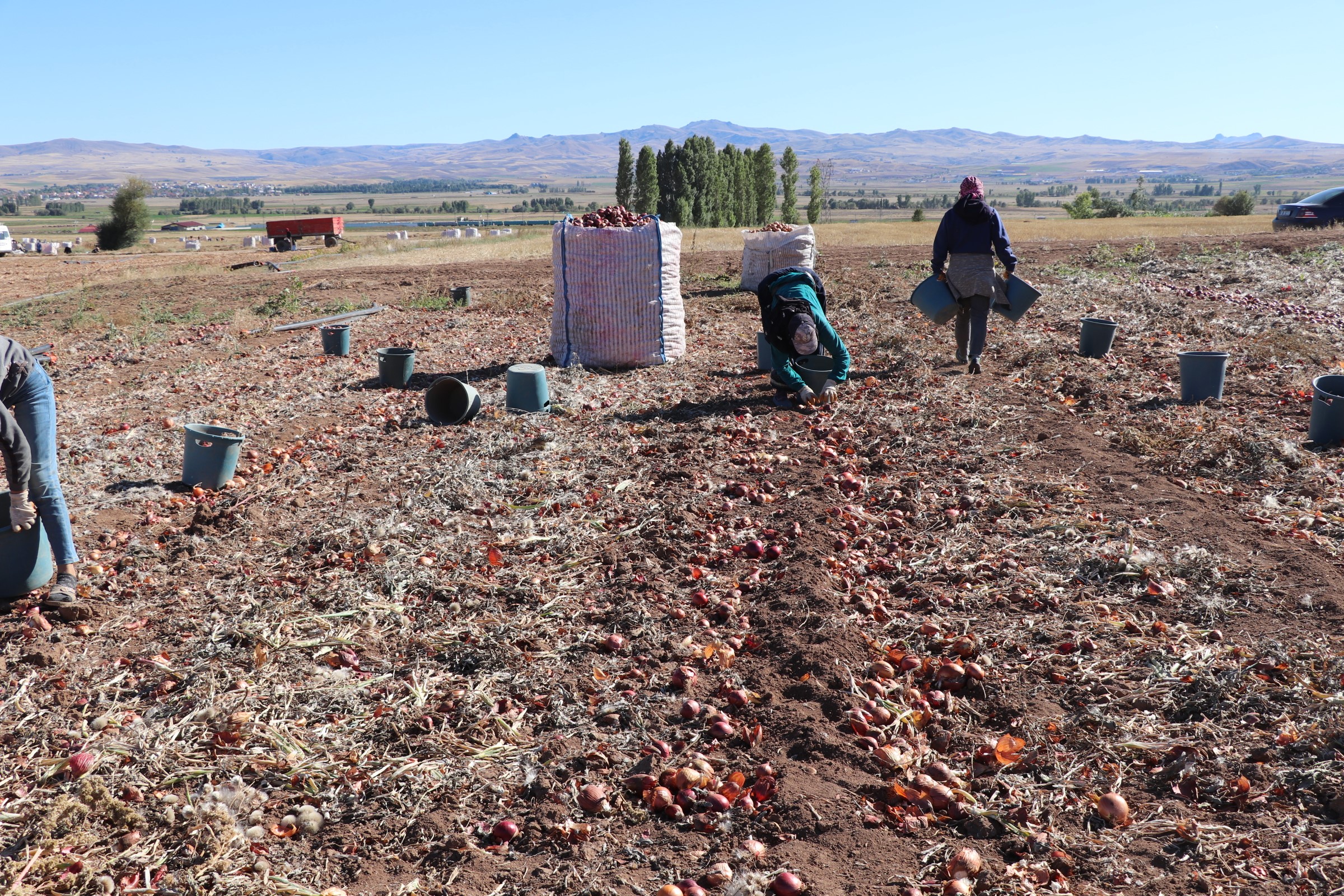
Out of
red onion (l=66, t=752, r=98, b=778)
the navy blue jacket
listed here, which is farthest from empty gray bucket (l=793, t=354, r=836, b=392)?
red onion (l=66, t=752, r=98, b=778)

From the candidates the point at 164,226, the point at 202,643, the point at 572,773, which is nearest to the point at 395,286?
the point at 202,643

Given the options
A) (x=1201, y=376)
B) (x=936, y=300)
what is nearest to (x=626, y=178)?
(x=936, y=300)

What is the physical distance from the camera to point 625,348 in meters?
10.7

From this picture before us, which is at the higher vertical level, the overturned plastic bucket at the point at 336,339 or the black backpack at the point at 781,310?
the black backpack at the point at 781,310

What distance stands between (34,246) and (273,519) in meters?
63.2

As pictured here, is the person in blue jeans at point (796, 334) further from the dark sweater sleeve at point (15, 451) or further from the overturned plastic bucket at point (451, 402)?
the dark sweater sleeve at point (15, 451)

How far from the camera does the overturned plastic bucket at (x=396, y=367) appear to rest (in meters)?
10.1

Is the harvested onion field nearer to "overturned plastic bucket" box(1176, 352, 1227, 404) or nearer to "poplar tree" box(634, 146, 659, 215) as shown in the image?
"overturned plastic bucket" box(1176, 352, 1227, 404)

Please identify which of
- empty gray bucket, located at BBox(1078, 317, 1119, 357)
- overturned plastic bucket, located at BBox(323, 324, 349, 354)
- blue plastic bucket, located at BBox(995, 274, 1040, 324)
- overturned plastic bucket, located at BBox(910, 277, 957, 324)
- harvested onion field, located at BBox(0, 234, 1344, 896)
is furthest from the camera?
overturned plastic bucket, located at BBox(323, 324, 349, 354)

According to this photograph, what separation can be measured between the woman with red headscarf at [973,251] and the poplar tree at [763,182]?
58107 millimetres

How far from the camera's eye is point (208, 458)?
6777 millimetres

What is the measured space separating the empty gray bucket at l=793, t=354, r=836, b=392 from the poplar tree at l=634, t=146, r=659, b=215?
5745 centimetres

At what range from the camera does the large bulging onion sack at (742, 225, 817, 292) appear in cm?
1465

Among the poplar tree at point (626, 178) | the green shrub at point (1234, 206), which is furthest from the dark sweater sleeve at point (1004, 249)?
the poplar tree at point (626, 178)
